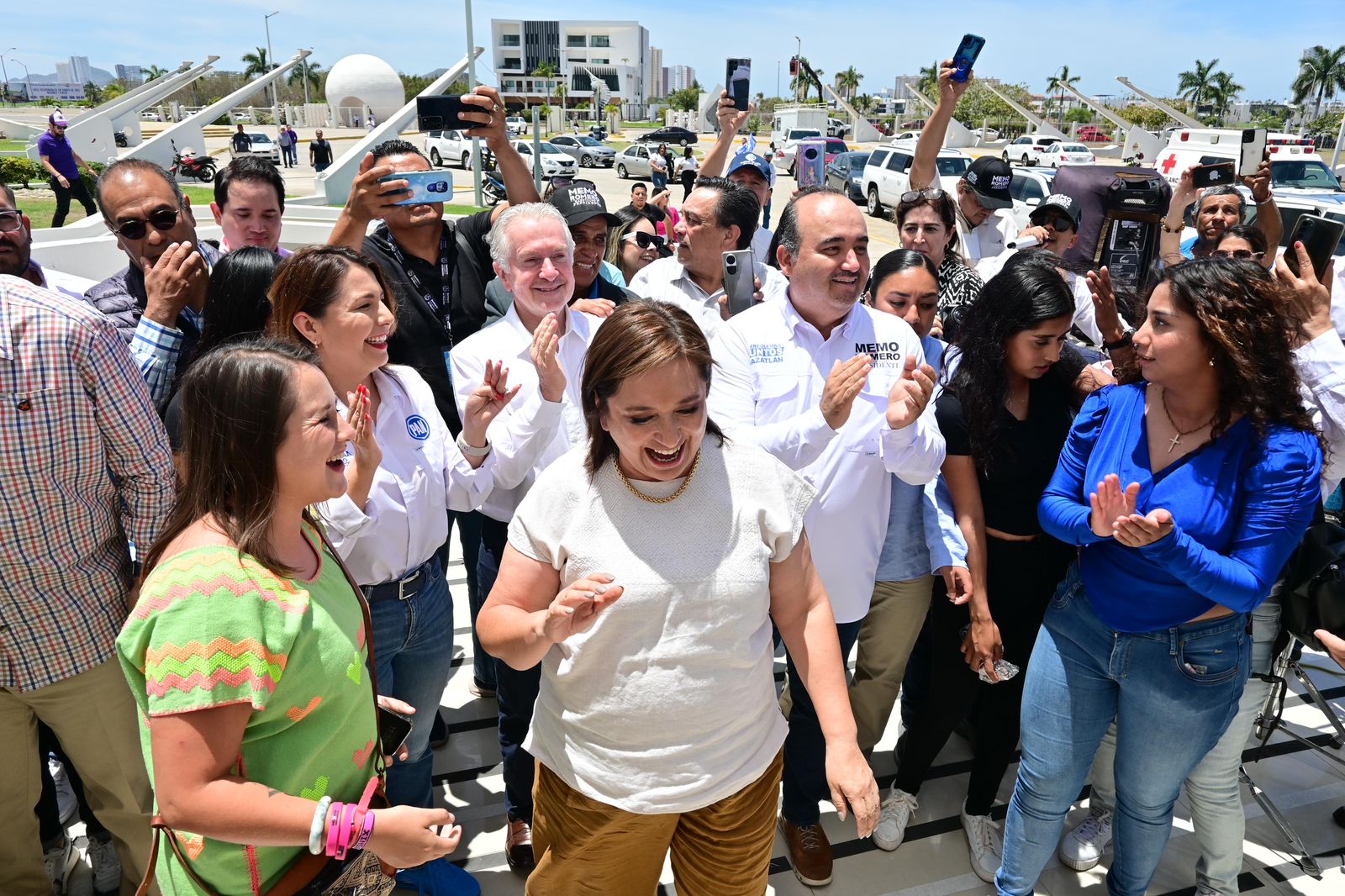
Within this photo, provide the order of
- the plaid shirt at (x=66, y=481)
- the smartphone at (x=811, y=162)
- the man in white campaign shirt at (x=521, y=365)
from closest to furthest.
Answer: the plaid shirt at (x=66, y=481)
the man in white campaign shirt at (x=521, y=365)
the smartphone at (x=811, y=162)

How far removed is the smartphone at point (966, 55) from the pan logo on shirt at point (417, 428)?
11.4ft

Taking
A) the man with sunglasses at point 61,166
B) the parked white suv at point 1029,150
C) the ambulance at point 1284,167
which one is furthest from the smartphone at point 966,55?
the parked white suv at point 1029,150

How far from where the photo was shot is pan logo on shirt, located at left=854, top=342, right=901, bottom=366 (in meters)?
2.69

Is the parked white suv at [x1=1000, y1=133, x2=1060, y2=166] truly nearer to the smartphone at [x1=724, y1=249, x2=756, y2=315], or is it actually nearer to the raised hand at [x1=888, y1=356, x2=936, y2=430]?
the smartphone at [x1=724, y1=249, x2=756, y2=315]

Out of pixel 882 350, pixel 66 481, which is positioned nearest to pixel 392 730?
pixel 66 481

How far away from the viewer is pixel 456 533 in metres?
5.27

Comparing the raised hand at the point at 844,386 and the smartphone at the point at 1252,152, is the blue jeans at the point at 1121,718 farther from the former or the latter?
the smartphone at the point at 1252,152

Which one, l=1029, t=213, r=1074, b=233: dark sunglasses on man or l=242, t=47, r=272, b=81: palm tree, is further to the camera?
l=242, t=47, r=272, b=81: palm tree

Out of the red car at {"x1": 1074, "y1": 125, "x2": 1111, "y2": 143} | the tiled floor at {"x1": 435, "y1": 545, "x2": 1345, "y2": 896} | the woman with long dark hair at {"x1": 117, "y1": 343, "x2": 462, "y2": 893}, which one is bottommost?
the tiled floor at {"x1": 435, "y1": 545, "x2": 1345, "y2": 896}

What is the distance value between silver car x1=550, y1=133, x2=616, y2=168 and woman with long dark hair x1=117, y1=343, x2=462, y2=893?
1318 inches

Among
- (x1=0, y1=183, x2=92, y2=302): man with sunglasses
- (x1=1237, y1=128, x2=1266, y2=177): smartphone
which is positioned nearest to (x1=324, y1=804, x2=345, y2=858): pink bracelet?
(x1=0, y1=183, x2=92, y2=302): man with sunglasses

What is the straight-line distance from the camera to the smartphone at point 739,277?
3344 mm

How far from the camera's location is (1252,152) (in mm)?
4824

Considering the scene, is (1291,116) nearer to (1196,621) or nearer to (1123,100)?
(1123,100)
